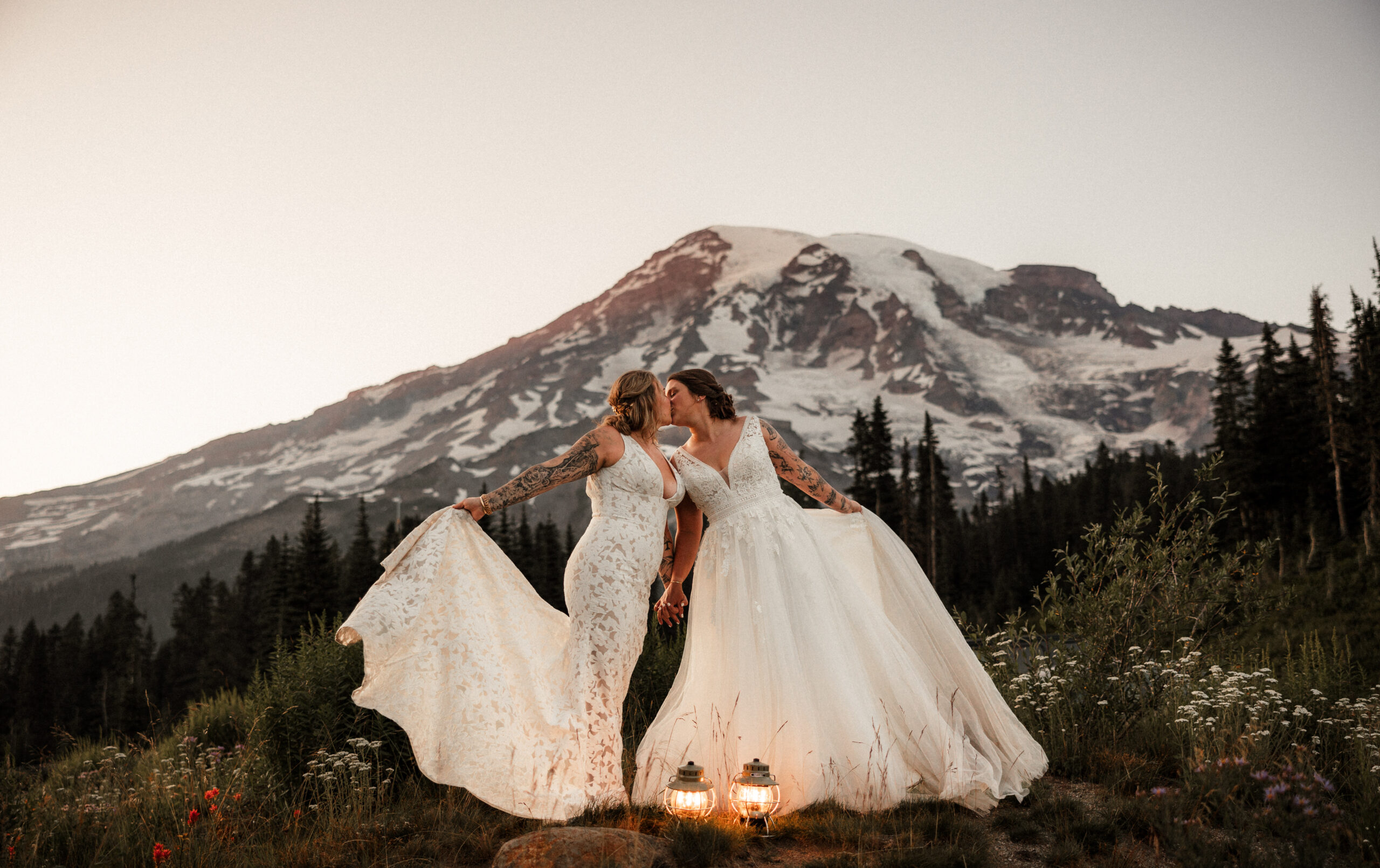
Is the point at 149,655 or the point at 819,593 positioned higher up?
the point at 819,593

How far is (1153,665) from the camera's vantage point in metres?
6.87

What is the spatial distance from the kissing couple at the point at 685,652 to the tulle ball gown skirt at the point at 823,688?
0.04 feet

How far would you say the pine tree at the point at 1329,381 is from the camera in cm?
4934

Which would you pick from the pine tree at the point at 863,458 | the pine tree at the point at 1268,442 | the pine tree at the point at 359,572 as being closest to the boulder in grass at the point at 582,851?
the pine tree at the point at 863,458

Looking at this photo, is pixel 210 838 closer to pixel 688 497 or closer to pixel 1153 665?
pixel 688 497

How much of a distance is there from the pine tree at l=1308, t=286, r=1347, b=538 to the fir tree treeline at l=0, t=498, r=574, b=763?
5052 cm

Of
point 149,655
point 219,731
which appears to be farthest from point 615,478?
point 149,655

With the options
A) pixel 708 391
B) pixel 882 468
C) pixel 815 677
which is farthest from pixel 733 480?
pixel 882 468

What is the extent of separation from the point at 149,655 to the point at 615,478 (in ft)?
314

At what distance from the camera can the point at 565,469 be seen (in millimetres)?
5746

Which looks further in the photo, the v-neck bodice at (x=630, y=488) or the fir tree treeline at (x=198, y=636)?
the fir tree treeline at (x=198, y=636)

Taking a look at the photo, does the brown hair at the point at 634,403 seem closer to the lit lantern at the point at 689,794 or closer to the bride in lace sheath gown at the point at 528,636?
the bride in lace sheath gown at the point at 528,636

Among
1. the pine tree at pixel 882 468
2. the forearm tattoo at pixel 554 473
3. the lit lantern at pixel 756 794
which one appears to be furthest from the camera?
the pine tree at pixel 882 468

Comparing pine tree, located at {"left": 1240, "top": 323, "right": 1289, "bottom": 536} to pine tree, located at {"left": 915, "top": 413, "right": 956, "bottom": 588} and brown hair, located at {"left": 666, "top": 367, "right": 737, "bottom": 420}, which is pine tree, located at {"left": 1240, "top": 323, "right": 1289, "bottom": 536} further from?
brown hair, located at {"left": 666, "top": 367, "right": 737, "bottom": 420}
